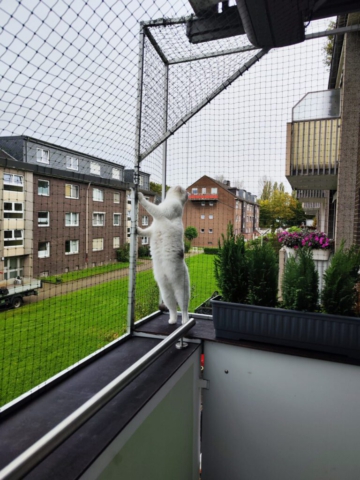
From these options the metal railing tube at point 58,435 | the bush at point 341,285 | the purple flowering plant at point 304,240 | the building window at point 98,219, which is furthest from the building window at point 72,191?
the purple flowering plant at point 304,240

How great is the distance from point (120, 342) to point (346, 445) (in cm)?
132

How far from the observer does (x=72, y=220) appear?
1.78 m

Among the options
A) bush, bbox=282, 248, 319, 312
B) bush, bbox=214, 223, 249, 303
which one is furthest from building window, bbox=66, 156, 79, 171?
bush, bbox=282, 248, 319, 312

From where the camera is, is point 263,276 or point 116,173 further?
point 263,276

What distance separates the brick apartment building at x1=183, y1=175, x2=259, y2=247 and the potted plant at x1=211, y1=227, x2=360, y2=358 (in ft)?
1.42

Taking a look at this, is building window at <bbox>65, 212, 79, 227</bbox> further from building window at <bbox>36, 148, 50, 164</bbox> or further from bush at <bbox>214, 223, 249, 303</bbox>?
bush at <bbox>214, 223, 249, 303</bbox>

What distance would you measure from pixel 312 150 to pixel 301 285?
257 centimetres

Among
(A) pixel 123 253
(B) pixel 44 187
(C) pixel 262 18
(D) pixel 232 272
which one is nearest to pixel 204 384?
(D) pixel 232 272

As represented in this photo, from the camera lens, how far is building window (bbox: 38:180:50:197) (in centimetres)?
134

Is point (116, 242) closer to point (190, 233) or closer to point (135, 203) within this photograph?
point (135, 203)

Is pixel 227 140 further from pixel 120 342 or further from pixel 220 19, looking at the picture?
pixel 120 342

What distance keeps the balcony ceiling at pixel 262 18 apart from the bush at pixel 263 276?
1181 millimetres

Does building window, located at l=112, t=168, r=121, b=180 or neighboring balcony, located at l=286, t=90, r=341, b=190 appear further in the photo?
neighboring balcony, located at l=286, t=90, r=341, b=190

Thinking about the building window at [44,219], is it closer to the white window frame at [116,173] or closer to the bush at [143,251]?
the white window frame at [116,173]
